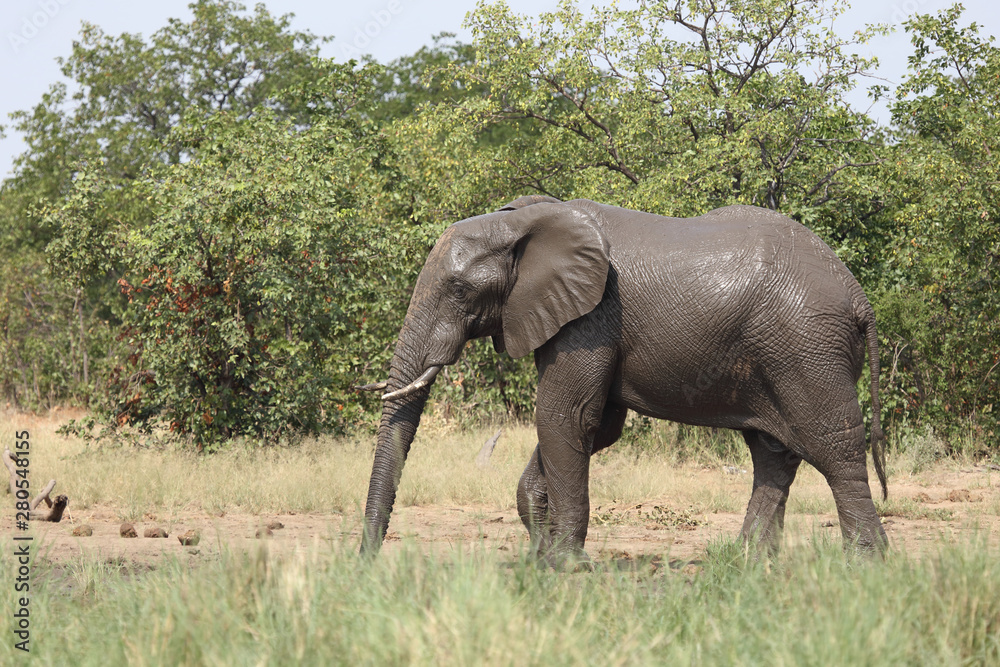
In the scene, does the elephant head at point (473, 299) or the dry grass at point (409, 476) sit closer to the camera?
the elephant head at point (473, 299)

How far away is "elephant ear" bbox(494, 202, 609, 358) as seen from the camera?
6.14 m

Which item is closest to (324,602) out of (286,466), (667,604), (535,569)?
(535,569)

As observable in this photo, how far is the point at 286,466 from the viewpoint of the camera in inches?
421

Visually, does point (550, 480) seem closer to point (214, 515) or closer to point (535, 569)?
point (535, 569)

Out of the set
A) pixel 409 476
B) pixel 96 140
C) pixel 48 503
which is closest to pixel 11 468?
pixel 48 503

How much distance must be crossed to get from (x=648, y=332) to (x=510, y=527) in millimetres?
3073

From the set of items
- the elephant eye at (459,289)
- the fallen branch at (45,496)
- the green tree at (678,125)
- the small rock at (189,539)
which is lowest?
the small rock at (189,539)

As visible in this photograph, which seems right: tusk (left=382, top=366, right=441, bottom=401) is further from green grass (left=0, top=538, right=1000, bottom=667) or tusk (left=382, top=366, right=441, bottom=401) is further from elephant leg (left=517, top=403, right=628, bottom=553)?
green grass (left=0, top=538, right=1000, bottom=667)

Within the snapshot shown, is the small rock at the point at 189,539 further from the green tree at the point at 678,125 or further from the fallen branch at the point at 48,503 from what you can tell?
the green tree at the point at 678,125

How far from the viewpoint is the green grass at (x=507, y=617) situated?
3703 millimetres

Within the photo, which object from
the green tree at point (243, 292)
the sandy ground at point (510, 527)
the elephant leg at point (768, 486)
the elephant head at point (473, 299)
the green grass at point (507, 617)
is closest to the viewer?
the green grass at point (507, 617)

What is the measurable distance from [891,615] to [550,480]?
2.66 m

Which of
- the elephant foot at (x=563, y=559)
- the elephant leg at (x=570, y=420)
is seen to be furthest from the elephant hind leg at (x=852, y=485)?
the elephant foot at (x=563, y=559)

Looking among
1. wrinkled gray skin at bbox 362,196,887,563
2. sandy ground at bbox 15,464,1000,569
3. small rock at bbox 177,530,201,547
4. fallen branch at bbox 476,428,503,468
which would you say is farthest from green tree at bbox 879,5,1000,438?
small rock at bbox 177,530,201,547
